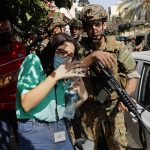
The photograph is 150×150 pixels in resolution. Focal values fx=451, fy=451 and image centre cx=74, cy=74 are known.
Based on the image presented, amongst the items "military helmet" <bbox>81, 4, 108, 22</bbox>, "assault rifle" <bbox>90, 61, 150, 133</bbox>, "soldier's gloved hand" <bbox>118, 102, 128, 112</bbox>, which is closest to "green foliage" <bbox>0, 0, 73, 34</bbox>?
"military helmet" <bbox>81, 4, 108, 22</bbox>

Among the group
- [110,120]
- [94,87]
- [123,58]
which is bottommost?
[110,120]

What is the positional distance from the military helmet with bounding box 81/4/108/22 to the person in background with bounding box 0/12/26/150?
653 millimetres

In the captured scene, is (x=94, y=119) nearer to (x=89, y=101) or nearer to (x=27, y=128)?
(x=89, y=101)

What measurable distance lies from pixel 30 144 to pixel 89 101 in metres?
1.46

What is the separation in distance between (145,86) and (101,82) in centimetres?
79

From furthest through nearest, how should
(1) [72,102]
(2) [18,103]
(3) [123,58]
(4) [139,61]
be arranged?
1. (4) [139,61]
2. (3) [123,58]
3. (1) [72,102]
4. (2) [18,103]

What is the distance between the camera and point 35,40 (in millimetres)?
4930

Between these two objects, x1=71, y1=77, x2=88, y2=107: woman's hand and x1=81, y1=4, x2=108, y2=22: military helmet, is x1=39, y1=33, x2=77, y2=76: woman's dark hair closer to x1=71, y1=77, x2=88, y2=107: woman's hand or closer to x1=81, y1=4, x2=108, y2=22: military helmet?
x1=71, y1=77, x2=88, y2=107: woman's hand

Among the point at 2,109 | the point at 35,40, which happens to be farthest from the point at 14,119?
the point at 35,40

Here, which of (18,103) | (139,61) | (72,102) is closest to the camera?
Result: (18,103)

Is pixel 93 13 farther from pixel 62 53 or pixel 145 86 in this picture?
pixel 62 53

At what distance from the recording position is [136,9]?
43500 mm

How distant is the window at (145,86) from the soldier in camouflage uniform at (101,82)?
0.38m

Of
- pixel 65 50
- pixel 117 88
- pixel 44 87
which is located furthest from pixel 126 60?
pixel 44 87
